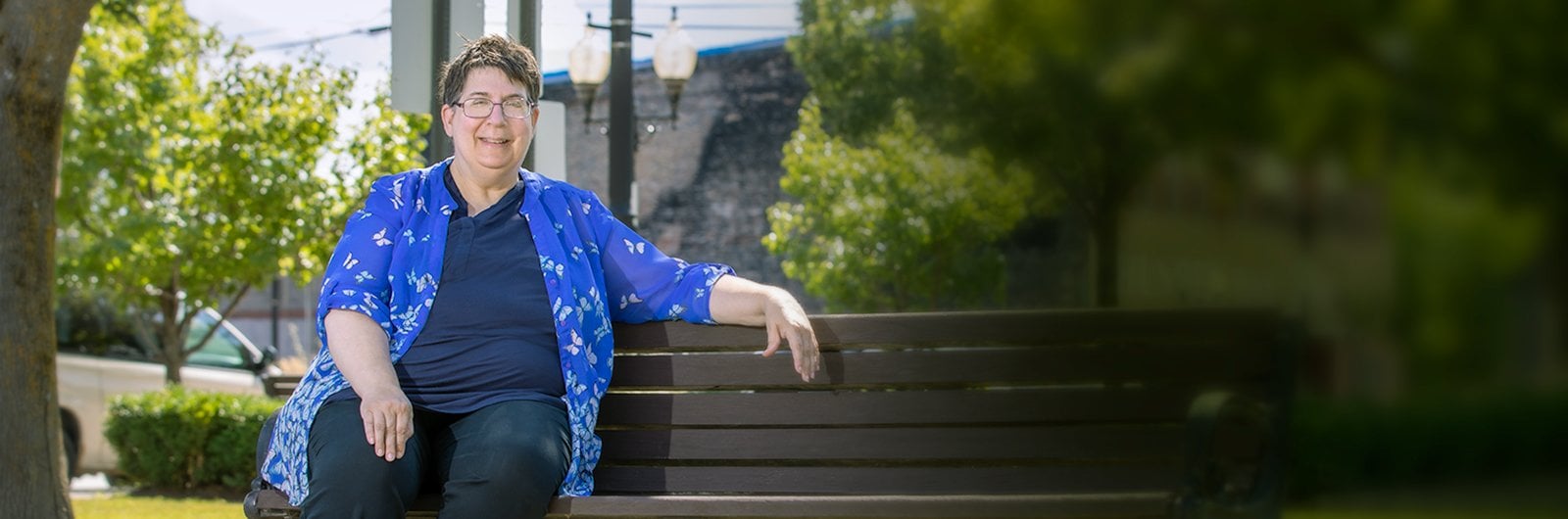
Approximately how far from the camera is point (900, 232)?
15.0m

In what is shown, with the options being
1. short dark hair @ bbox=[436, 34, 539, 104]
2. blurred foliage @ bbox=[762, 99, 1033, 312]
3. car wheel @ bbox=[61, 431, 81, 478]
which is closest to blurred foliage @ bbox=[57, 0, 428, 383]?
car wheel @ bbox=[61, 431, 81, 478]

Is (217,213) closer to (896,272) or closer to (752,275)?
(896,272)

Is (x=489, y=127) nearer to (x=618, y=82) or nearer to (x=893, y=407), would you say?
(x=893, y=407)

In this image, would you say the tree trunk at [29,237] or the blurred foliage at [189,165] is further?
the blurred foliage at [189,165]

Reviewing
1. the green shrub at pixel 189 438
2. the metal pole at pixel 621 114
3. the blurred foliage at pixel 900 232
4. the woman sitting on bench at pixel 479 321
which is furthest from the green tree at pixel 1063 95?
the blurred foliage at pixel 900 232

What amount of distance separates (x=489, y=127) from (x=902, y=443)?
99 cm

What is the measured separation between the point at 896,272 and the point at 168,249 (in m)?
5.76

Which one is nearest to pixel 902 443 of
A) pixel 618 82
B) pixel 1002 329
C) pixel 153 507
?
pixel 1002 329

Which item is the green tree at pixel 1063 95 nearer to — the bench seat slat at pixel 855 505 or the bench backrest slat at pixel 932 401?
the bench backrest slat at pixel 932 401

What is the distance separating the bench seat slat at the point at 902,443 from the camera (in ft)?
10.5

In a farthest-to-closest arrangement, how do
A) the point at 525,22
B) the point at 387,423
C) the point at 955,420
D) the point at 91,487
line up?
the point at 91,487 < the point at 525,22 < the point at 955,420 < the point at 387,423

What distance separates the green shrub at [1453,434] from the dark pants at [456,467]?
204 cm

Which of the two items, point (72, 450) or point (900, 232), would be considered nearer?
point (72, 450)

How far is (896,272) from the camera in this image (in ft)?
48.3
